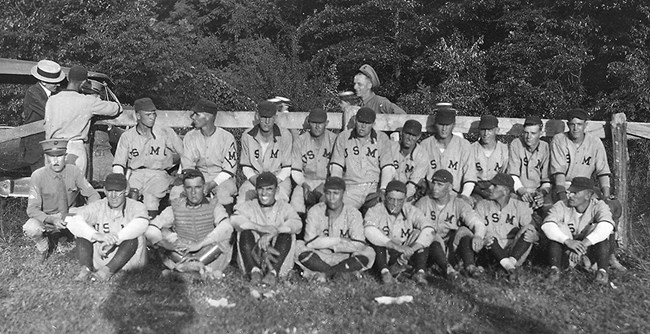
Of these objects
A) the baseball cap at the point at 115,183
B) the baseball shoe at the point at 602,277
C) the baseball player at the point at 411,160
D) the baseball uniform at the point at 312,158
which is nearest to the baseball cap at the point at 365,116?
the baseball player at the point at 411,160

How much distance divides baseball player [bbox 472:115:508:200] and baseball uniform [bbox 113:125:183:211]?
368 centimetres

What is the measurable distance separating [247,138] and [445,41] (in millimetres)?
12726

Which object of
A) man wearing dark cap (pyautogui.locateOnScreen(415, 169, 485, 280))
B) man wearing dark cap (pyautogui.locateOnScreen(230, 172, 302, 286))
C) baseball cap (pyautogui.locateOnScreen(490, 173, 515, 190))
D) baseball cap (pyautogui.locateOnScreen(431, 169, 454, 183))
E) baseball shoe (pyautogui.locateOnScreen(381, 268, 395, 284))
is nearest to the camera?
baseball shoe (pyautogui.locateOnScreen(381, 268, 395, 284))

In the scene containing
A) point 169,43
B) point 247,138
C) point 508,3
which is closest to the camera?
point 247,138

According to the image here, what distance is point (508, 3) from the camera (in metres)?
20.2

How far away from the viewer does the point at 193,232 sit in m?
7.85

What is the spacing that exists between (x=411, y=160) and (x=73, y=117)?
13.7 feet

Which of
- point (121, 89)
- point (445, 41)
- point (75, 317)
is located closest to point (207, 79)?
point (121, 89)

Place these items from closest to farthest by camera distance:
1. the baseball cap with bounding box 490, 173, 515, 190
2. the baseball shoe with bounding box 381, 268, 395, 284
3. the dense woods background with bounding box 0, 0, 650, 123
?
1. the baseball shoe with bounding box 381, 268, 395, 284
2. the baseball cap with bounding box 490, 173, 515, 190
3. the dense woods background with bounding box 0, 0, 650, 123

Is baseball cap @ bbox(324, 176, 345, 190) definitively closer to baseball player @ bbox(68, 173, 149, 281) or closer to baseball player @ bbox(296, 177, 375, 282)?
baseball player @ bbox(296, 177, 375, 282)

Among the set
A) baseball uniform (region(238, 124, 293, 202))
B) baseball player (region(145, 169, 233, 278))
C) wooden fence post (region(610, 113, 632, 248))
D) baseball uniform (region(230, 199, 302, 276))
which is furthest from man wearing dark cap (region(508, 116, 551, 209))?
baseball player (region(145, 169, 233, 278))

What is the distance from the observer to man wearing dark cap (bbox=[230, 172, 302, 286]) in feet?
24.6

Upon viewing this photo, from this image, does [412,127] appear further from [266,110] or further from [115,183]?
[115,183]

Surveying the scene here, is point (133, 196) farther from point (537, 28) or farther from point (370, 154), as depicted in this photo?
point (537, 28)
